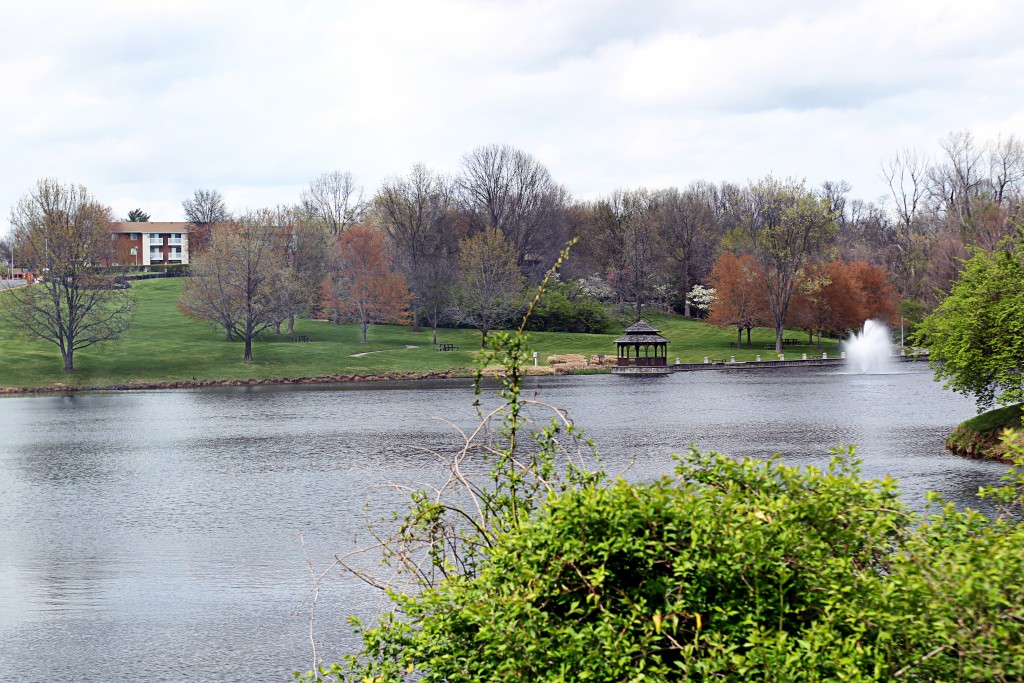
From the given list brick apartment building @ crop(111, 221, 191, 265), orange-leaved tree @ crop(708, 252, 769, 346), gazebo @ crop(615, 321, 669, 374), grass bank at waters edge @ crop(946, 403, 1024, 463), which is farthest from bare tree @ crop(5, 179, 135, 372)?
brick apartment building @ crop(111, 221, 191, 265)

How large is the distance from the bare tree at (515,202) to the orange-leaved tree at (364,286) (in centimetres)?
1988

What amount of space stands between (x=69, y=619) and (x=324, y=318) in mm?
89997

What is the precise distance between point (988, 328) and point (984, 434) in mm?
3454

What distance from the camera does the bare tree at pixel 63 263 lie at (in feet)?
234

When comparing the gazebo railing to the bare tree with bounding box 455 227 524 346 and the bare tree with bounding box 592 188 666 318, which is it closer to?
the bare tree with bounding box 455 227 524 346

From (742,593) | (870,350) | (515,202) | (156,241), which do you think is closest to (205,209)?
(156,241)

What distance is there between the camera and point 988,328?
Result: 30.5 metres

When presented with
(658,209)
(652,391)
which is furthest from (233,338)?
(658,209)

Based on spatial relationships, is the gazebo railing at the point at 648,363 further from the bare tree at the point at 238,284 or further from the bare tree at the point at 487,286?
the bare tree at the point at 238,284

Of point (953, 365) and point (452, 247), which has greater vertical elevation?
point (452, 247)

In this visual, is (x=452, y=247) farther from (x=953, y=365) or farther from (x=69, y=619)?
(x=69, y=619)

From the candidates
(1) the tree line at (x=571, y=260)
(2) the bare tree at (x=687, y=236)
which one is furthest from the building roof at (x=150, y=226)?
(2) the bare tree at (x=687, y=236)

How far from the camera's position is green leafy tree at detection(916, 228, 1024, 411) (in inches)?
1162

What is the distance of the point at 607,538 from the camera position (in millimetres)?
7500
